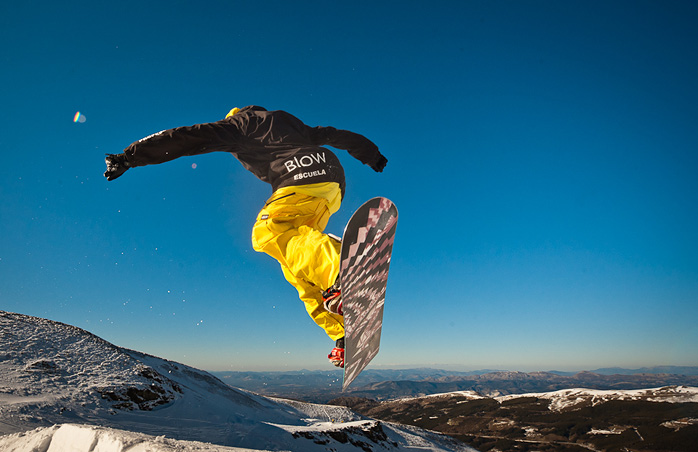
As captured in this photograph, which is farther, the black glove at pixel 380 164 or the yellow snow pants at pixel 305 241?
the black glove at pixel 380 164

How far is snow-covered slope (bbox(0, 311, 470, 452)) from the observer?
21.2ft

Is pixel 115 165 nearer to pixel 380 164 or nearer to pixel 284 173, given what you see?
pixel 284 173

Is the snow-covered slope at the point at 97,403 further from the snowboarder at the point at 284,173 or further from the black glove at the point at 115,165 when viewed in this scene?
the black glove at the point at 115,165

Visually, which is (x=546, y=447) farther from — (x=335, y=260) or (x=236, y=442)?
(x=335, y=260)

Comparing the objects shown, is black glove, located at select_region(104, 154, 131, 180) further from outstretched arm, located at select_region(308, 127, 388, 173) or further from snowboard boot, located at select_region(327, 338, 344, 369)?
snowboard boot, located at select_region(327, 338, 344, 369)

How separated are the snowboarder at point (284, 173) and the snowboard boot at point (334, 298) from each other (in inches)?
0.5

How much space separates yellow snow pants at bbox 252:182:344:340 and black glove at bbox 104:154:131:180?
6.44 feet

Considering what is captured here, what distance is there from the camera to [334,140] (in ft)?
18.6

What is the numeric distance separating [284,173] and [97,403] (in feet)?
45.6

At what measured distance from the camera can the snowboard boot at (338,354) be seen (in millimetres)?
4602

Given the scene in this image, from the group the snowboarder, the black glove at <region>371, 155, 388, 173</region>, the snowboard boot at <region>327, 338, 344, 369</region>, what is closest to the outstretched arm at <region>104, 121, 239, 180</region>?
the snowboarder

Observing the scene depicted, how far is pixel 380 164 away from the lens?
629 cm

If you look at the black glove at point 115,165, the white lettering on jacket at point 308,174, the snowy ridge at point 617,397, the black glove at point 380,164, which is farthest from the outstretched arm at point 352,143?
the snowy ridge at point 617,397

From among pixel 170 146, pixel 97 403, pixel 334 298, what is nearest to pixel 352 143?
pixel 170 146
